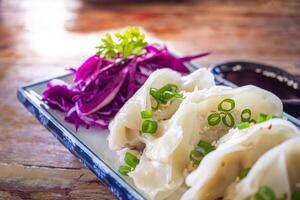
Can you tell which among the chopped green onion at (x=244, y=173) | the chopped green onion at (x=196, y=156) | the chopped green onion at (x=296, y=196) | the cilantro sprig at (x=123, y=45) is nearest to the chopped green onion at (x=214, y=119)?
the chopped green onion at (x=196, y=156)

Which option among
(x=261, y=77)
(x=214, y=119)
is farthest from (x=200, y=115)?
(x=261, y=77)

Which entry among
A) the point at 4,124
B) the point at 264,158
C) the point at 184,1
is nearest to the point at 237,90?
the point at 264,158

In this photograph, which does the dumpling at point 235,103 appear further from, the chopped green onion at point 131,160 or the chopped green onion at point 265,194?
the chopped green onion at point 265,194

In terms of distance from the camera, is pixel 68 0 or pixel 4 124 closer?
pixel 4 124

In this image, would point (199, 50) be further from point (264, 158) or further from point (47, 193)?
point (264, 158)

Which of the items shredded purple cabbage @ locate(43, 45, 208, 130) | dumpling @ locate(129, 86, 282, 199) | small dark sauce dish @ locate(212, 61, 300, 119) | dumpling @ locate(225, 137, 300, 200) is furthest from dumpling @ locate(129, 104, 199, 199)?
small dark sauce dish @ locate(212, 61, 300, 119)
